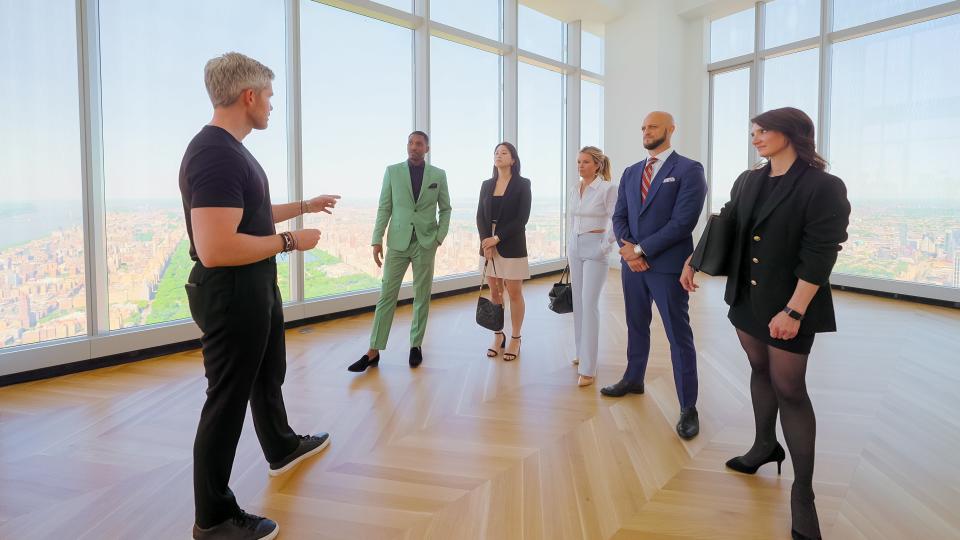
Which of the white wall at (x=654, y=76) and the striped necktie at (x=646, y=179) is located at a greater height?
the white wall at (x=654, y=76)

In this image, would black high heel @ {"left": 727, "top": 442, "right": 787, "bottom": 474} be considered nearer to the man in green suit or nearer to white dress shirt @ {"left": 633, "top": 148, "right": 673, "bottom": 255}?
white dress shirt @ {"left": 633, "top": 148, "right": 673, "bottom": 255}

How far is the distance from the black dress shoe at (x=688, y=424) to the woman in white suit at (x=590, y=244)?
0.84 metres

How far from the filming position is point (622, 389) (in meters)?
3.60

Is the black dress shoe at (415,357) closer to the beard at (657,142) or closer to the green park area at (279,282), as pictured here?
the green park area at (279,282)

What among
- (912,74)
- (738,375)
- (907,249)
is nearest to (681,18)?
(912,74)

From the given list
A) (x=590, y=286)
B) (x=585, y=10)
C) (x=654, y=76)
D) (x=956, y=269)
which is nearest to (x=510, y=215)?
(x=590, y=286)

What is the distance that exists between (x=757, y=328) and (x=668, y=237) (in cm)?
92

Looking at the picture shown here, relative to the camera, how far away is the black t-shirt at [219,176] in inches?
69.2

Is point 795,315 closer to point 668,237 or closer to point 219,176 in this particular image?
point 668,237

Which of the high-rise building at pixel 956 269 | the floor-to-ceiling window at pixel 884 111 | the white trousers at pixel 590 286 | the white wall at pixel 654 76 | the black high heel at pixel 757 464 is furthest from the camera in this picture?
the white wall at pixel 654 76

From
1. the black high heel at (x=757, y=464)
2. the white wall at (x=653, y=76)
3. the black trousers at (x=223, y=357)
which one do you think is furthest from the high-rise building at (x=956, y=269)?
the black trousers at (x=223, y=357)

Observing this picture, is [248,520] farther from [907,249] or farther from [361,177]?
[907,249]

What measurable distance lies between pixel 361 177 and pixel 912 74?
21.6ft

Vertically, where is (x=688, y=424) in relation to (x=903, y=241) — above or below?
below
